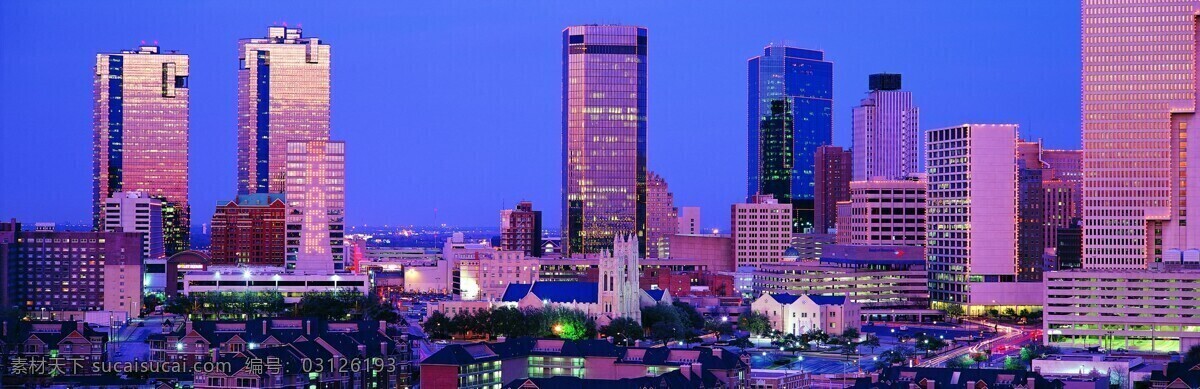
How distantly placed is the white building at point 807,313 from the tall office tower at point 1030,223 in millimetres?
45145

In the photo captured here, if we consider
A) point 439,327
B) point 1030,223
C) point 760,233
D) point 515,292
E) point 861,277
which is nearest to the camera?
point 439,327

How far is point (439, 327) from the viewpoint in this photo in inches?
4503

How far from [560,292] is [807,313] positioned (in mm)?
16905

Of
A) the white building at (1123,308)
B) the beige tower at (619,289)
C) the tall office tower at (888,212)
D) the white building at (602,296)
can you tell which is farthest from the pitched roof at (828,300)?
the tall office tower at (888,212)

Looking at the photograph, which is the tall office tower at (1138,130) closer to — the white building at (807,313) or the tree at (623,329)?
the white building at (807,313)

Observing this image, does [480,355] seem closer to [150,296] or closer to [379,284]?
[150,296]

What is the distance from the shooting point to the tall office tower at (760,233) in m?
196

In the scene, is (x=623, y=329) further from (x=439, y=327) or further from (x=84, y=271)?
(x=84, y=271)

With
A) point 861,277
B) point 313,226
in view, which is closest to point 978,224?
point 861,277

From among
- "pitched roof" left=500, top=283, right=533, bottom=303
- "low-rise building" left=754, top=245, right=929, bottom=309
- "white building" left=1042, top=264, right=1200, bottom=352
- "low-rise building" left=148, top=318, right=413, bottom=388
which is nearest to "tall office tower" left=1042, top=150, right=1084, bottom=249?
"low-rise building" left=754, top=245, right=929, bottom=309

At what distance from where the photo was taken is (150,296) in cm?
14938

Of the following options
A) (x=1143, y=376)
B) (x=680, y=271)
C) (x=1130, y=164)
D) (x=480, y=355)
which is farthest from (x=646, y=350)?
(x=680, y=271)

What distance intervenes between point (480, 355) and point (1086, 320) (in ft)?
192

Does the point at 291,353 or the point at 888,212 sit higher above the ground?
the point at 888,212
